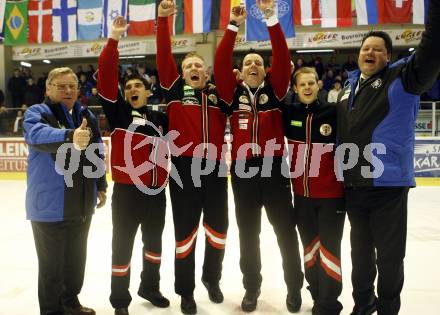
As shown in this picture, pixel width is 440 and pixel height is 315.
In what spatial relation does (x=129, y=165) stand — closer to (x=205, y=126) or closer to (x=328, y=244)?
(x=205, y=126)

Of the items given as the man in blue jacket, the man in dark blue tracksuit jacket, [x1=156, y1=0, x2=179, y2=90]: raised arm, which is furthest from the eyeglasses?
the man in dark blue tracksuit jacket

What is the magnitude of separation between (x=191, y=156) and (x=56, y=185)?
90 centimetres

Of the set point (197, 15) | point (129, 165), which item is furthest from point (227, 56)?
point (197, 15)

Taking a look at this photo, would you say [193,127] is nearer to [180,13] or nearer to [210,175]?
[210,175]

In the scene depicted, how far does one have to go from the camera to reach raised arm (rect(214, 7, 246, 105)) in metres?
2.90

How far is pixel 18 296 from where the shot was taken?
3.18 metres

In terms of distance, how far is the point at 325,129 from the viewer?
2773 millimetres

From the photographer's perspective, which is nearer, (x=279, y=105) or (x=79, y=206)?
(x=79, y=206)

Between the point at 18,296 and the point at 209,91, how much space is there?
7.05 ft

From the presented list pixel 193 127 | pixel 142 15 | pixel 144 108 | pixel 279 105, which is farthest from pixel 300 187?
pixel 142 15

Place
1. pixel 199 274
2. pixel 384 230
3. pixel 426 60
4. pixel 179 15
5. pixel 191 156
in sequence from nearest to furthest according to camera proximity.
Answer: pixel 426 60 → pixel 384 230 → pixel 191 156 → pixel 199 274 → pixel 179 15

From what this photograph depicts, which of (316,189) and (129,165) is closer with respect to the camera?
(316,189)

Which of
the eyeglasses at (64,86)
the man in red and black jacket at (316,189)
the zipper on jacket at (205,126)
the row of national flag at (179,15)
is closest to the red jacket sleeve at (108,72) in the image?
the eyeglasses at (64,86)

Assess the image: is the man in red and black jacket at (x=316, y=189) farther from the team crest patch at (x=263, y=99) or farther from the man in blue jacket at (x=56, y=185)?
the man in blue jacket at (x=56, y=185)
